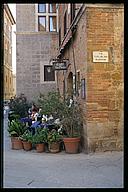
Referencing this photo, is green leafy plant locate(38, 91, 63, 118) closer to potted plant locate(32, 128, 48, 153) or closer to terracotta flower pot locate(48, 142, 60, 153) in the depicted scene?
potted plant locate(32, 128, 48, 153)

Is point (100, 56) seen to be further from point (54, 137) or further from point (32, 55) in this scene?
point (32, 55)

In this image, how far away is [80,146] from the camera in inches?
350

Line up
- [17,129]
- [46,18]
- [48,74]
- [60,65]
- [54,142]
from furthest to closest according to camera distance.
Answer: [46,18] < [48,74] < [60,65] < [17,129] < [54,142]

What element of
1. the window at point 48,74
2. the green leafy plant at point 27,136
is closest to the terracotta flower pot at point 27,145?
the green leafy plant at point 27,136

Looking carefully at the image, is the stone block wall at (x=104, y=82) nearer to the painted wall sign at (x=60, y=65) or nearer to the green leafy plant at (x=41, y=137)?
→ the green leafy plant at (x=41, y=137)

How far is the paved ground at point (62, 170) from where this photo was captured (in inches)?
210

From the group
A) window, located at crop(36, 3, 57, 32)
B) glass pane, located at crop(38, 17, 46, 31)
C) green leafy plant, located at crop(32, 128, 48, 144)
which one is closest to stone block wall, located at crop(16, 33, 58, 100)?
glass pane, located at crop(38, 17, 46, 31)

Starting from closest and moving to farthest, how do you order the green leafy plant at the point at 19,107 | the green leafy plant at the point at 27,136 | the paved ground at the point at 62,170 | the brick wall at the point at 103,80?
1. the paved ground at the point at 62,170
2. the brick wall at the point at 103,80
3. the green leafy plant at the point at 27,136
4. the green leafy plant at the point at 19,107

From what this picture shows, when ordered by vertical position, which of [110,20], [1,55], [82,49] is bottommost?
[1,55]

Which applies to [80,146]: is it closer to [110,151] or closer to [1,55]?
[110,151]

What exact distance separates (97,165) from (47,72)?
14.2 m

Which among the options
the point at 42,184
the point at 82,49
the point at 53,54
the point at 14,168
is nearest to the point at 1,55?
the point at 42,184

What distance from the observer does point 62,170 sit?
21.1 ft

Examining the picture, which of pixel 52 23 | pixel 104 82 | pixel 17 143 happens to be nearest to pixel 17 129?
pixel 17 143
